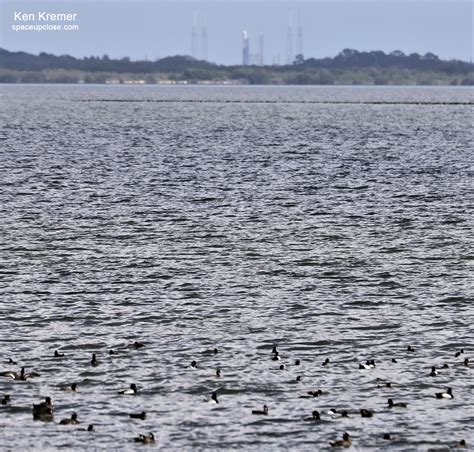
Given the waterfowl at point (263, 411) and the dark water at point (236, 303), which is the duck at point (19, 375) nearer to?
the dark water at point (236, 303)

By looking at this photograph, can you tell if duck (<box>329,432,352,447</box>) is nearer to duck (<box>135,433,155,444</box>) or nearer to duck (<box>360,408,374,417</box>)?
duck (<box>360,408,374,417</box>)

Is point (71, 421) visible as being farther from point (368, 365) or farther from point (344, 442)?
point (368, 365)

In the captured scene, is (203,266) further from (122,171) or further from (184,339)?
(122,171)

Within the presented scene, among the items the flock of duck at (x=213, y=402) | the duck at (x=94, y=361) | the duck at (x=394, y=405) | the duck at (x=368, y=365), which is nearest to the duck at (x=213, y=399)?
the flock of duck at (x=213, y=402)

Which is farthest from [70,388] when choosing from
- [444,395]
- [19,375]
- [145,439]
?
[444,395]

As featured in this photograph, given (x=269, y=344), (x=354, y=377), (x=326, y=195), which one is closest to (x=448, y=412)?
(x=354, y=377)

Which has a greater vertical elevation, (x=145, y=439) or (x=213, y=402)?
(x=145, y=439)

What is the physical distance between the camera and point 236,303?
45.6 metres

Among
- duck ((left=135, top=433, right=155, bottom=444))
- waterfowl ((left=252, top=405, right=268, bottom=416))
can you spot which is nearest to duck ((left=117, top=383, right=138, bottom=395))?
waterfowl ((left=252, top=405, right=268, bottom=416))

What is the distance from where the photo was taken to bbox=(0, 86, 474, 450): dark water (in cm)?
3134

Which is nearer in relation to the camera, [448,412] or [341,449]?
[341,449]

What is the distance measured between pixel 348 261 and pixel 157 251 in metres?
9.22

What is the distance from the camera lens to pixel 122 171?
103 m

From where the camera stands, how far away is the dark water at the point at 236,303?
31.3 m
